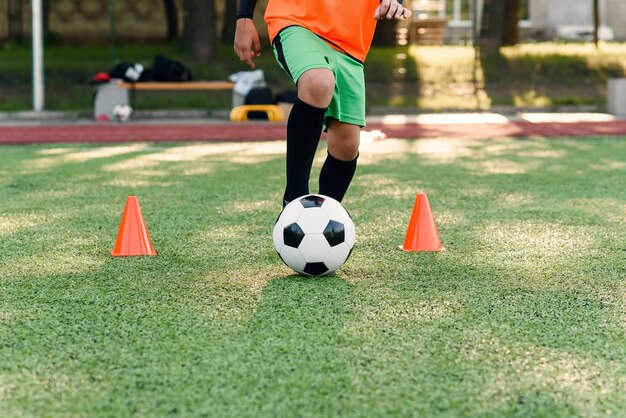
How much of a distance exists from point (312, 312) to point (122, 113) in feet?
42.8

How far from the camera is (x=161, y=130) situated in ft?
47.4

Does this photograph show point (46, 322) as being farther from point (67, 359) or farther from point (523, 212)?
point (523, 212)

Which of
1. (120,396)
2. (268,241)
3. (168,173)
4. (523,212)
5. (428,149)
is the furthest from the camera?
(428,149)

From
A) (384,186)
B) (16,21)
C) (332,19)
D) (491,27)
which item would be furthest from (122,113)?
(332,19)

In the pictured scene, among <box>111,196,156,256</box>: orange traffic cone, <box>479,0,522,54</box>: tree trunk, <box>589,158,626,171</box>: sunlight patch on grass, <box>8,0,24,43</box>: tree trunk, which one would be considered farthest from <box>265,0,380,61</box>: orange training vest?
<box>8,0,24,43</box>: tree trunk

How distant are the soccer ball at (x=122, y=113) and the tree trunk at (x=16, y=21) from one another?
5672mm

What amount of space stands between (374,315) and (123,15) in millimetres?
18187

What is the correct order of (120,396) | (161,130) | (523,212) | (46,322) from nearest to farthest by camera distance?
1. (120,396)
2. (46,322)
3. (523,212)
4. (161,130)

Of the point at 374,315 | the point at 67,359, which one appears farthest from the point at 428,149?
the point at 67,359

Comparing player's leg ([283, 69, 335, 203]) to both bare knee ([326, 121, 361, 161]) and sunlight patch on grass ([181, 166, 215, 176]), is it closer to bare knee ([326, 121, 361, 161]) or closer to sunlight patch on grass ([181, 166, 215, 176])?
bare knee ([326, 121, 361, 161])

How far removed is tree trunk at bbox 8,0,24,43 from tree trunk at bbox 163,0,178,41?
9.58 ft

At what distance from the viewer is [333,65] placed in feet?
15.7

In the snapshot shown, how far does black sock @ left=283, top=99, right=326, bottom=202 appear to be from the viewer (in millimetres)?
4715

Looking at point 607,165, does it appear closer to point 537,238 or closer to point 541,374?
point 537,238
